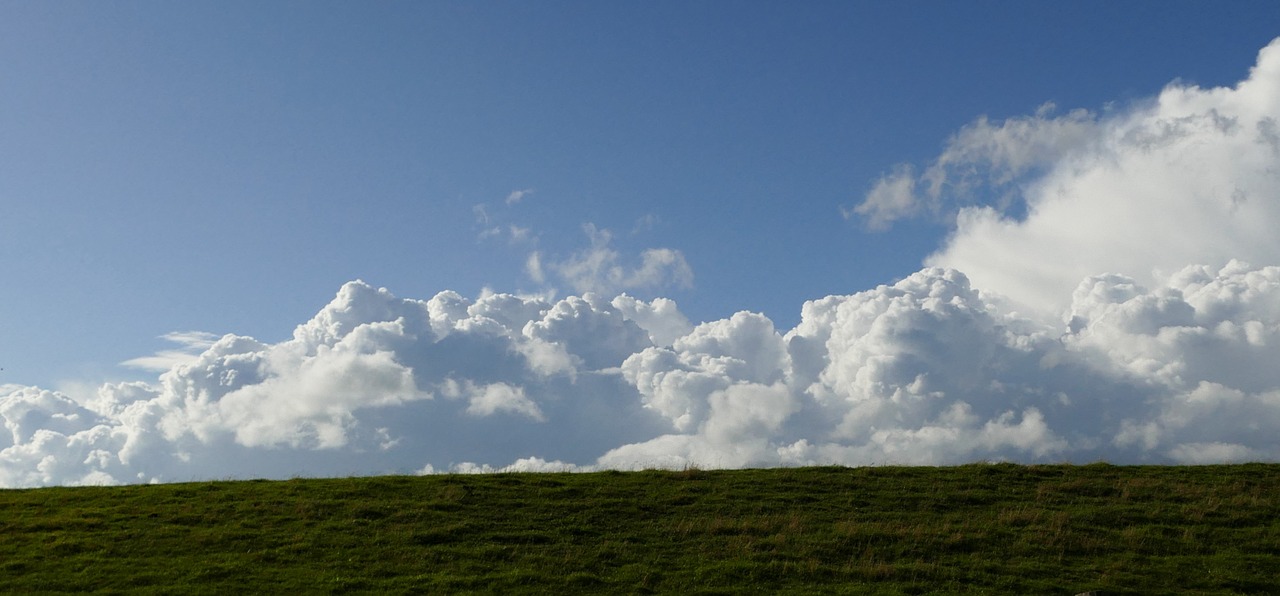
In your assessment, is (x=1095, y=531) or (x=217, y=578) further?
(x=1095, y=531)

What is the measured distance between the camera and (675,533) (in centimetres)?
3306

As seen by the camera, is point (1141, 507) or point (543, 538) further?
point (1141, 507)

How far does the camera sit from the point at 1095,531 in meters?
33.0

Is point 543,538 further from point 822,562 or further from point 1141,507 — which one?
point 1141,507

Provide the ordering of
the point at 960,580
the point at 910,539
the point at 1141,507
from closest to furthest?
the point at 960,580 < the point at 910,539 < the point at 1141,507

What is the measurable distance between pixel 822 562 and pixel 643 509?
8672mm

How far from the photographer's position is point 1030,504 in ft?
120

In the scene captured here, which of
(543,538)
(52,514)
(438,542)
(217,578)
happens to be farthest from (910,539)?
(52,514)

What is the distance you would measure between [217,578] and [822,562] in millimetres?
19414

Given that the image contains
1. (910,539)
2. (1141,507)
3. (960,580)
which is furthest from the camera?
(1141,507)

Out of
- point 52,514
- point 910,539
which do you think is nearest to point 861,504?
point 910,539

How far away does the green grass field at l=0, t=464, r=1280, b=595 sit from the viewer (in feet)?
92.6

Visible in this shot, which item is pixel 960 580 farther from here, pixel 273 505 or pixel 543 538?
pixel 273 505

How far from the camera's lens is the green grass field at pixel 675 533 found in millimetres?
28234
